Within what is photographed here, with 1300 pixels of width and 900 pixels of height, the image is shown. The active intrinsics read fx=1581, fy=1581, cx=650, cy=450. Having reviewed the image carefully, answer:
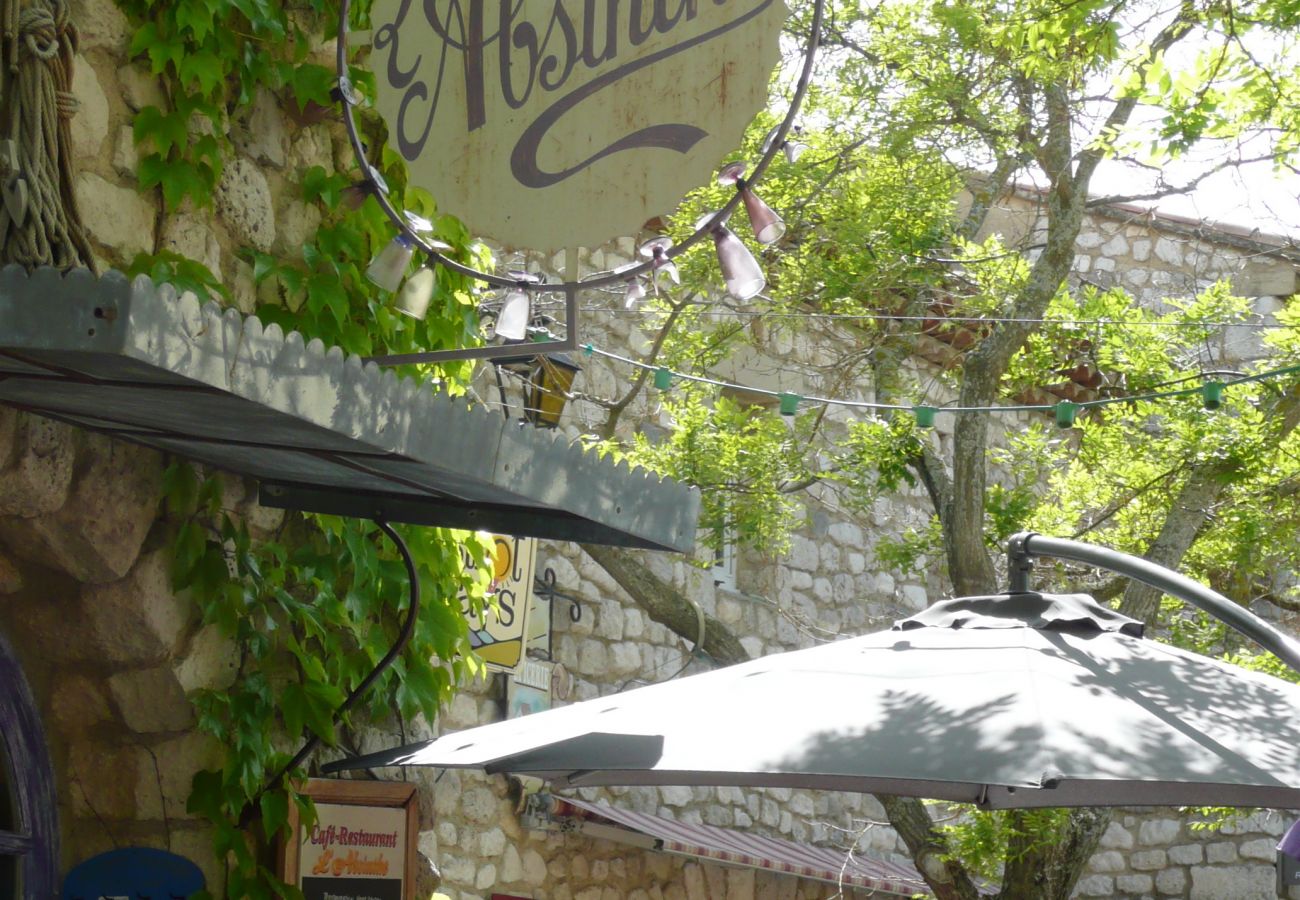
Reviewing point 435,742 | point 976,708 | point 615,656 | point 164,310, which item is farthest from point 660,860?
point 164,310

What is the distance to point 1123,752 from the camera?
9.32 feet

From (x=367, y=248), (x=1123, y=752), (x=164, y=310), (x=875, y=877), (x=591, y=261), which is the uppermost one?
(x=591, y=261)

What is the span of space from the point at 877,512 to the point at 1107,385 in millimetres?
2948

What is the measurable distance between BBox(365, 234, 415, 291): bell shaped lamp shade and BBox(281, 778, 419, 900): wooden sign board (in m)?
1.21

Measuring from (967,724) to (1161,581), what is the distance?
1.04m

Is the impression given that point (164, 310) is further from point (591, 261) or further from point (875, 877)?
point (875, 877)

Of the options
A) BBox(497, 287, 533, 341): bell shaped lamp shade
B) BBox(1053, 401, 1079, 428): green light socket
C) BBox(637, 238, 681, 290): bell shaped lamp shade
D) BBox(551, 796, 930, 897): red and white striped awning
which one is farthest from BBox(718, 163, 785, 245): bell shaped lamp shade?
BBox(551, 796, 930, 897): red and white striped awning

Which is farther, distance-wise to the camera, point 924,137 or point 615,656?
point 615,656

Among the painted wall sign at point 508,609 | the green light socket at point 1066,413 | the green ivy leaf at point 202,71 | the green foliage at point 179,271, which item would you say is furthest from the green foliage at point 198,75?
the green light socket at point 1066,413

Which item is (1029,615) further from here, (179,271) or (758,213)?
(179,271)

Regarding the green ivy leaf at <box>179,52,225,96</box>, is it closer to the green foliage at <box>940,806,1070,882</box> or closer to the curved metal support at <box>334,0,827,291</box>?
the curved metal support at <box>334,0,827,291</box>

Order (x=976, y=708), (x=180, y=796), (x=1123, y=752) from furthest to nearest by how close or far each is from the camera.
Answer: (x=180, y=796) < (x=976, y=708) < (x=1123, y=752)

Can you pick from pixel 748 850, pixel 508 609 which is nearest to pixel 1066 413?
pixel 508 609

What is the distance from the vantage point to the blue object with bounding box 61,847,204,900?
329 cm
